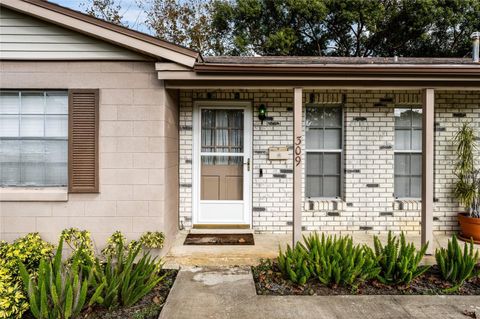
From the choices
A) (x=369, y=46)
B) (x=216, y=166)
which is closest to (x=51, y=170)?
(x=216, y=166)

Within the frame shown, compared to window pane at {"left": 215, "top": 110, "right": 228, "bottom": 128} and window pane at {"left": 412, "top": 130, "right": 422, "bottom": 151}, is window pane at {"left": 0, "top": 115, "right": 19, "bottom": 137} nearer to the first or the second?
window pane at {"left": 215, "top": 110, "right": 228, "bottom": 128}

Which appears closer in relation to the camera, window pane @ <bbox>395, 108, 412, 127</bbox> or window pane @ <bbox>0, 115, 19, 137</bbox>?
window pane @ <bbox>0, 115, 19, 137</bbox>

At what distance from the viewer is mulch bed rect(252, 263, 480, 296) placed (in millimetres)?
3846

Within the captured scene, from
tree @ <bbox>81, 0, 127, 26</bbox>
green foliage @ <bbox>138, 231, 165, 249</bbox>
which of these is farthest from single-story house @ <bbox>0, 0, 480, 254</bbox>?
tree @ <bbox>81, 0, 127, 26</bbox>

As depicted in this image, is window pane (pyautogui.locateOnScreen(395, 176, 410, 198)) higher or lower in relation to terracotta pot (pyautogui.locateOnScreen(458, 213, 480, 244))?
higher

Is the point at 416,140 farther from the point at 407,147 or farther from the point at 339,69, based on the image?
the point at 339,69

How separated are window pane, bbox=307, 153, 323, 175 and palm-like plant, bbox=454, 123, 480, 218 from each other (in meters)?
2.24

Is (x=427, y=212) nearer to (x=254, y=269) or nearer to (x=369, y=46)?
(x=254, y=269)

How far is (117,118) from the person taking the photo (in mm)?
4812

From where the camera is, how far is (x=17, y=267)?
12.4 feet

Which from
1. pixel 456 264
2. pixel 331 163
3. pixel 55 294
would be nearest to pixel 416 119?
pixel 331 163

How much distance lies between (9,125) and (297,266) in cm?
426

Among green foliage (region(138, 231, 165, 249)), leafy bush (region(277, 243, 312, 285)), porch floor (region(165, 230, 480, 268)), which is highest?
green foliage (region(138, 231, 165, 249))

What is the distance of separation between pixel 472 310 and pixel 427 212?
5.20 feet
